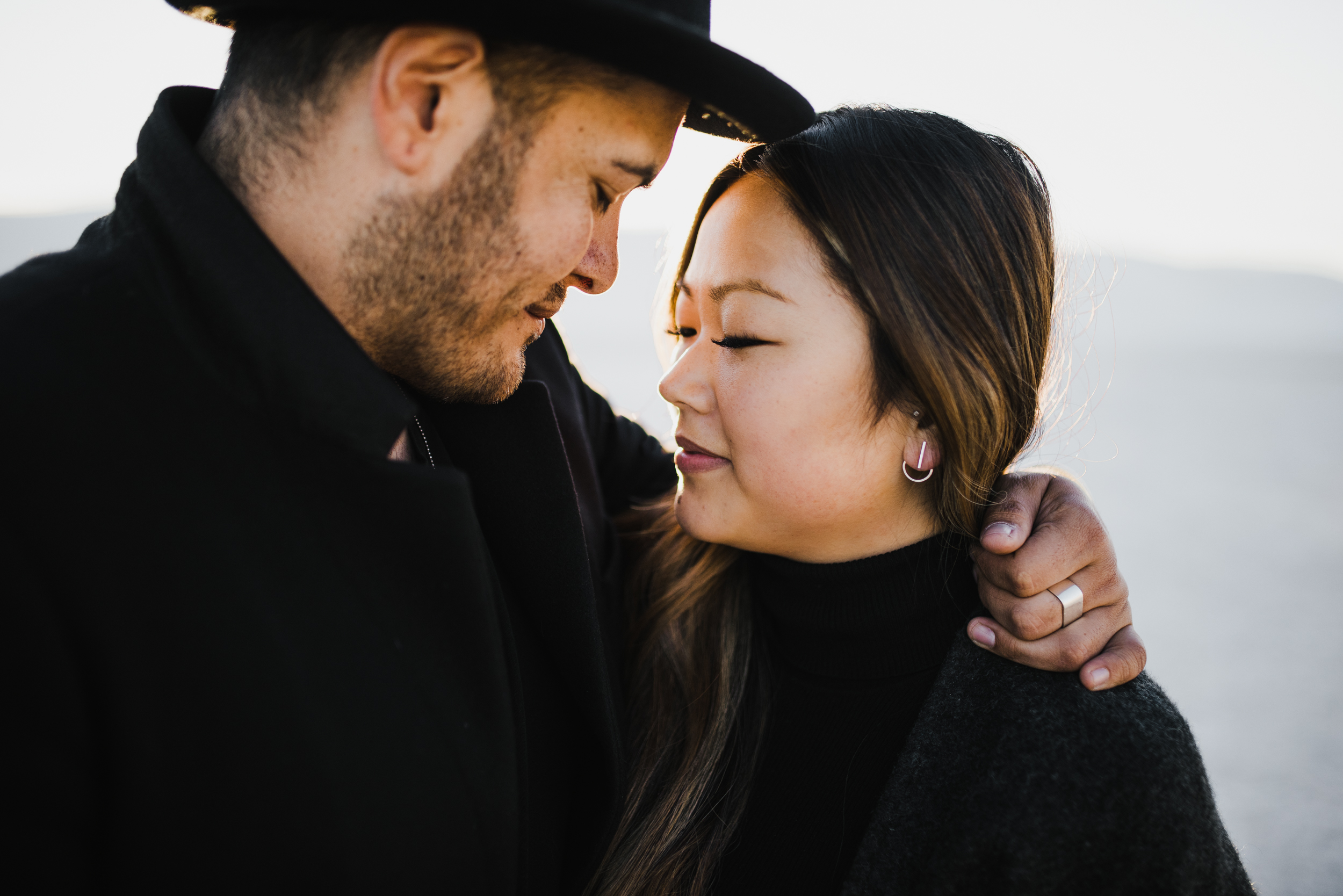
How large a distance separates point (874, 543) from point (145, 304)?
134 cm

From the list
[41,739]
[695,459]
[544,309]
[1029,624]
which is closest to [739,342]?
[695,459]

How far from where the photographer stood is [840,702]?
157 centimetres

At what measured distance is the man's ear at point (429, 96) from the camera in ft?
3.39

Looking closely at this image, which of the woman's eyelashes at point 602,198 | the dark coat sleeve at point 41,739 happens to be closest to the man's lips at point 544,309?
the woman's eyelashes at point 602,198

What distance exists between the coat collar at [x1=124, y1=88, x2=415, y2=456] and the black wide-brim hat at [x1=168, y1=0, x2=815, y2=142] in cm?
28

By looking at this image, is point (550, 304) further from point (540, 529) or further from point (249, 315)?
point (249, 315)

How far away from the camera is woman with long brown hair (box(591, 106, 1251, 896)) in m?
1.35

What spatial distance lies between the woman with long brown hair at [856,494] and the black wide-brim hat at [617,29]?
393 millimetres

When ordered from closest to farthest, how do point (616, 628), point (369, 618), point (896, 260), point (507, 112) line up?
point (369, 618), point (507, 112), point (896, 260), point (616, 628)

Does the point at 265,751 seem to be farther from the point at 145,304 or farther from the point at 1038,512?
the point at 1038,512

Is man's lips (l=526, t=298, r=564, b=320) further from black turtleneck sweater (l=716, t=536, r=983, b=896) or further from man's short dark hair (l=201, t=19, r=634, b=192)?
black turtleneck sweater (l=716, t=536, r=983, b=896)

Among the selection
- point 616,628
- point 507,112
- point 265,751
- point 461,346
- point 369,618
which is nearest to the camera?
point 265,751

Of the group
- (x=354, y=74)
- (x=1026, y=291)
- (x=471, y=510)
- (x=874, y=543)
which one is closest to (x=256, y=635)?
(x=471, y=510)

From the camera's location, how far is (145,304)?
930 mm
